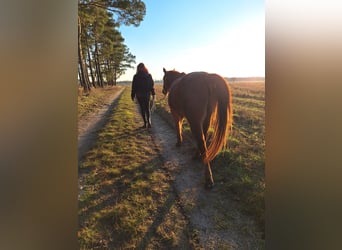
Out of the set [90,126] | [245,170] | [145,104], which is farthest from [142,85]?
[245,170]

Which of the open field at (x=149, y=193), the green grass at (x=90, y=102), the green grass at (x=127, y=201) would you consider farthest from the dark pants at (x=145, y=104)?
the green grass at (x=127, y=201)

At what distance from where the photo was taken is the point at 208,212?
2570 mm

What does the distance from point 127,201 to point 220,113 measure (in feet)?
5.71

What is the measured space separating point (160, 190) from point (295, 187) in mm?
2491

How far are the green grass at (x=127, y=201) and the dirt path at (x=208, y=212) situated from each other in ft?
0.50

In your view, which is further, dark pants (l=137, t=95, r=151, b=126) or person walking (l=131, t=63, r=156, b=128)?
dark pants (l=137, t=95, r=151, b=126)

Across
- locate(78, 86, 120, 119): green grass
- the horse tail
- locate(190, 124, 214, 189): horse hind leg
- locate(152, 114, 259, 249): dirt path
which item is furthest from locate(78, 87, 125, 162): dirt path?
the horse tail

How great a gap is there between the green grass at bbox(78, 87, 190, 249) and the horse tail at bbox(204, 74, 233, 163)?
33.5 inches

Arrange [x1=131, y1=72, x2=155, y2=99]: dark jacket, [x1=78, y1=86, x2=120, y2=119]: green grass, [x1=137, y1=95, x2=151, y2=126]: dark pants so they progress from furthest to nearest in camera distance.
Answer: [x1=137, y1=95, x2=151, y2=126]: dark pants → [x1=131, y1=72, x2=155, y2=99]: dark jacket → [x1=78, y1=86, x2=120, y2=119]: green grass

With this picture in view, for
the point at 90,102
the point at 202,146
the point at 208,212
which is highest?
the point at 90,102

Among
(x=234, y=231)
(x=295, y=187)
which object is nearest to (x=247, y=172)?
(x=234, y=231)

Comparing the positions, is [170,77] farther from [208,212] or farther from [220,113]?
[208,212]

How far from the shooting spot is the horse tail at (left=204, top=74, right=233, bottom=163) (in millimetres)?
3258

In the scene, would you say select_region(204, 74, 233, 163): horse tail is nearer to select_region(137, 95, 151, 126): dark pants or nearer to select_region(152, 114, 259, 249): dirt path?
select_region(152, 114, 259, 249): dirt path
